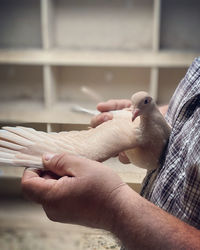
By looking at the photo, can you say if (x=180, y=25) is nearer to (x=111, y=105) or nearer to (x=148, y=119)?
(x=111, y=105)

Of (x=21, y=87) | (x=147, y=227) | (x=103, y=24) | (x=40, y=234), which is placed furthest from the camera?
(x=103, y=24)

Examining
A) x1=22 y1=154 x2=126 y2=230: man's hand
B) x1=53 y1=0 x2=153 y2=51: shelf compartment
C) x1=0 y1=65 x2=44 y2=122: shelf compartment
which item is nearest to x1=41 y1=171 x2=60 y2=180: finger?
x1=22 y1=154 x2=126 y2=230: man's hand

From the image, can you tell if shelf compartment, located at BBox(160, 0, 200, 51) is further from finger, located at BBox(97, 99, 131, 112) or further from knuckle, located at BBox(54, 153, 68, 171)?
knuckle, located at BBox(54, 153, 68, 171)

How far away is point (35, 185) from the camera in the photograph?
44 cm

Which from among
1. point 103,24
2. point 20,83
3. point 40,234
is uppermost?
point 103,24

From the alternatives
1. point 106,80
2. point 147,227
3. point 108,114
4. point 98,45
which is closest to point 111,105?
point 108,114

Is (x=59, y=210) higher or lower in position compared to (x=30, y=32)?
lower

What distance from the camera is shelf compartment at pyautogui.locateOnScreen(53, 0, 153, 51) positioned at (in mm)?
1320

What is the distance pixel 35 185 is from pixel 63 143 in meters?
0.08

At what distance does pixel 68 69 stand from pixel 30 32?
20cm

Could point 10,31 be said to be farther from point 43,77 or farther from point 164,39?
point 164,39

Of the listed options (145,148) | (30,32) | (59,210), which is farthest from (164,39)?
(59,210)

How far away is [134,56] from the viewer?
128 centimetres

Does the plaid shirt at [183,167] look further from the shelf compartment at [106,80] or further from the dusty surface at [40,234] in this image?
the shelf compartment at [106,80]
